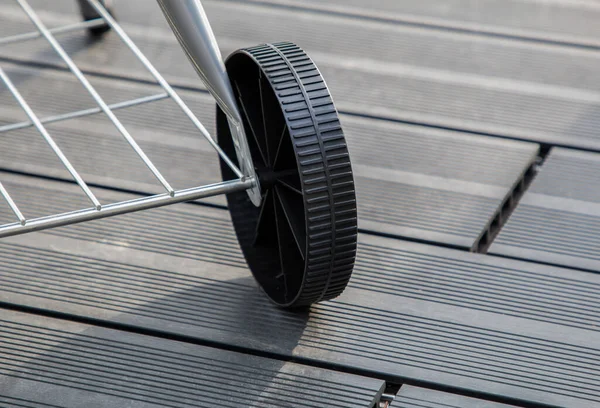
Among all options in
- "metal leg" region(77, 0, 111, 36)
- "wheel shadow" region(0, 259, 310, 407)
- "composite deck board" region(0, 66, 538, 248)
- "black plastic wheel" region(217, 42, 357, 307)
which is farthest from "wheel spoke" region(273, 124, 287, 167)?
"metal leg" region(77, 0, 111, 36)

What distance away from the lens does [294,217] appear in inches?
66.6

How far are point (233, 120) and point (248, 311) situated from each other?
14.4 inches

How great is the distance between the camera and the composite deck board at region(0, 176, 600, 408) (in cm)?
169

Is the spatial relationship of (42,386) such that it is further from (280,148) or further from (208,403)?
(280,148)

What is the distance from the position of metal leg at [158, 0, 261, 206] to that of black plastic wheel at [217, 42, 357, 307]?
0.05 metres

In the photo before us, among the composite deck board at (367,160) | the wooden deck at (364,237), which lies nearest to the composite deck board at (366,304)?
the wooden deck at (364,237)

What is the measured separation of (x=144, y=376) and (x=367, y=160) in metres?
0.86

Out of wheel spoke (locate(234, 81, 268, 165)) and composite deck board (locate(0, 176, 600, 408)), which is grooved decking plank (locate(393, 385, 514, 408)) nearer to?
composite deck board (locate(0, 176, 600, 408))

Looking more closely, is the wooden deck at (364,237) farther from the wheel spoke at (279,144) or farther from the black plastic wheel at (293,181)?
the wheel spoke at (279,144)

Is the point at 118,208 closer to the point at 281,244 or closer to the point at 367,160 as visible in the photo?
the point at 281,244

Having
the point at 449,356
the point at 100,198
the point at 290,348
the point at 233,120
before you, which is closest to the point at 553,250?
the point at 449,356

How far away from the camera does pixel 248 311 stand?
182 centimetres

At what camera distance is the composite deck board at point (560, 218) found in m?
1.99

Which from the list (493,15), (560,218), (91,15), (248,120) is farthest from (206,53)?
(493,15)
